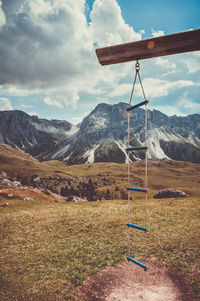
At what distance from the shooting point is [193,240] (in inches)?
535

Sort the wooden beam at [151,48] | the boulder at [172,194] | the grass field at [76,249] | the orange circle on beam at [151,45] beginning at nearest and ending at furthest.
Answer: the wooden beam at [151,48]
the orange circle on beam at [151,45]
the grass field at [76,249]
the boulder at [172,194]

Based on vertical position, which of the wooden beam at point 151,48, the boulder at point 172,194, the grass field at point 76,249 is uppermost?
the wooden beam at point 151,48

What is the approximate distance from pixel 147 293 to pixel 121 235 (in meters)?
6.96

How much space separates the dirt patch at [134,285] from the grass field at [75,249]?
1.75 ft

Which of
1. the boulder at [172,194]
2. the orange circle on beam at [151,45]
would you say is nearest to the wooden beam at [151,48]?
the orange circle on beam at [151,45]

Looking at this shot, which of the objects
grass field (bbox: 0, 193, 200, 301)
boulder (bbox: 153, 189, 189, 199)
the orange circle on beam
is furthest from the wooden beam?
boulder (bbox: 153, 189, 189, 199)

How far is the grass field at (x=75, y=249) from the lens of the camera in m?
9.83

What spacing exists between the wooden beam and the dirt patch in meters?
11.9

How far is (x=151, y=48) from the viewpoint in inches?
345

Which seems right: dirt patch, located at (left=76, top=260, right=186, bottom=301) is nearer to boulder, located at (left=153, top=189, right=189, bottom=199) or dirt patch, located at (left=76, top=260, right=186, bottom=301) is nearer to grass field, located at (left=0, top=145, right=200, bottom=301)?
grass field, located at (left=0, top=145, right=200, bottom=301)

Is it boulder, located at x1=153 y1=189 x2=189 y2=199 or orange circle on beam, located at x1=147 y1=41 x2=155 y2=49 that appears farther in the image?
boulder, located at x1=153 y1=189 x2=189 y2=199

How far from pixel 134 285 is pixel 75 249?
18.8 ft

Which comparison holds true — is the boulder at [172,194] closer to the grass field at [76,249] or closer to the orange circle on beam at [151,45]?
the grass field at [76,249]

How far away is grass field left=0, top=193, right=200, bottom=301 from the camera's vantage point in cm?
983
